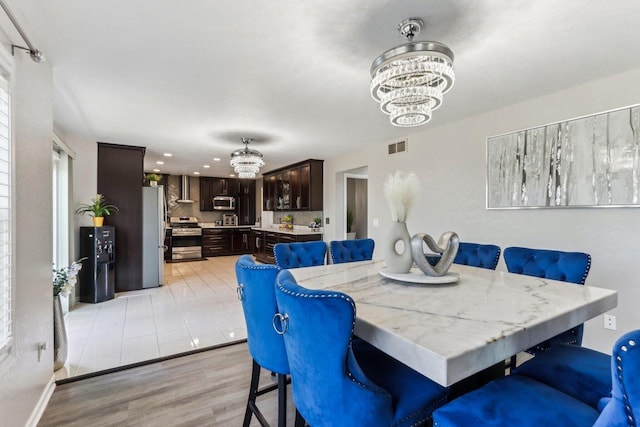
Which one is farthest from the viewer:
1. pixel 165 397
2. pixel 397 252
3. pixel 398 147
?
pixel 398 147

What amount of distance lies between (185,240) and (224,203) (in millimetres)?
1682

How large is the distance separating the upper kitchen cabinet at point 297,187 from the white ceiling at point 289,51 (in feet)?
8.70

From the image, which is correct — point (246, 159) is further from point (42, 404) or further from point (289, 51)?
point (42, 404)

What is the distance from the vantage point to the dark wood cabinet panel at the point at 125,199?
15.4 feet

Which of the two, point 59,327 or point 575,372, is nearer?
point 575,372

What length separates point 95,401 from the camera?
78.3 inches

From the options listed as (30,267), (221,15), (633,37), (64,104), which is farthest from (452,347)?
(64,104)

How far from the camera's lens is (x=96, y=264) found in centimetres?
414

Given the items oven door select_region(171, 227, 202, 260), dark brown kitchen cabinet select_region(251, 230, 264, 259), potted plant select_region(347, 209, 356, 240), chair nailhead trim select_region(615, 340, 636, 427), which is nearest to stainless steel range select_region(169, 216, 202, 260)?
oven door select_region(171, 227, 202, 260)

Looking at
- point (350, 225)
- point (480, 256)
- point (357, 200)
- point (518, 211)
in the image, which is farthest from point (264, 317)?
point (357, 200)

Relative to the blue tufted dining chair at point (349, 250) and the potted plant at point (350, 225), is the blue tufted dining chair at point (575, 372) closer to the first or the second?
the blue tufted dining chair at point (349, 250)

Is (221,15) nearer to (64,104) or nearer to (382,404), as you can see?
(382,404)

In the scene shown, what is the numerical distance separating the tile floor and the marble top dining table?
72.8 inches

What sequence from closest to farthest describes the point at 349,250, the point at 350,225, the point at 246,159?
the point at 349,250
the point at 246,159
the point at 350,225
